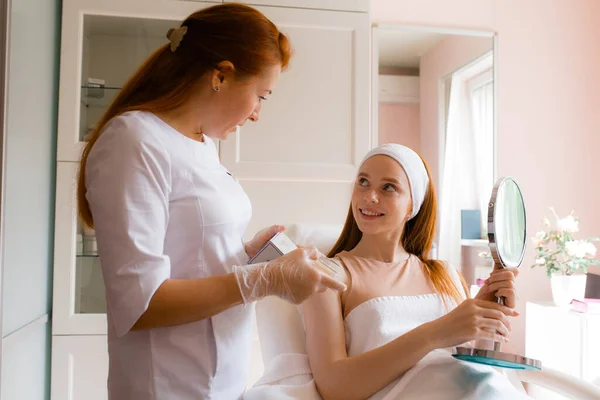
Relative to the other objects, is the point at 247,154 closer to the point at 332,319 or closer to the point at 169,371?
the point at 332,319

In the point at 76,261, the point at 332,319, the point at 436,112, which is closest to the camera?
the point at 332,319

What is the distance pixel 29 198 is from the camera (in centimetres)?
181

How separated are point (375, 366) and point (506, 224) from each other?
16.1 inches

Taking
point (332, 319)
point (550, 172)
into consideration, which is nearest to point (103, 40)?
point (332, 319)

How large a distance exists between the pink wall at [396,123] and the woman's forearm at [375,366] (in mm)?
1587

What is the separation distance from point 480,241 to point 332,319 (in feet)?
5.52

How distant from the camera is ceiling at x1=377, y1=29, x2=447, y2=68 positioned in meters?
2.71

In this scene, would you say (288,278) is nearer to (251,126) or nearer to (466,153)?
(251,126)

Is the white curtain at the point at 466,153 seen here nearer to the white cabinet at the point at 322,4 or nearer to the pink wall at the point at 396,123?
the pink wall at the point at 396,123

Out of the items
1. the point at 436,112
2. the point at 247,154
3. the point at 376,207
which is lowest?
→ the point at 376,207

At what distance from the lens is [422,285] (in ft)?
4.86

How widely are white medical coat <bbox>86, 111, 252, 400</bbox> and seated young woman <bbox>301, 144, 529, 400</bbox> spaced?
8.8 inches

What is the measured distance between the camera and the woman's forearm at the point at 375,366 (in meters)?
1.17

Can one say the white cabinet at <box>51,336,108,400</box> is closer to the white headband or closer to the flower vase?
the white headband
